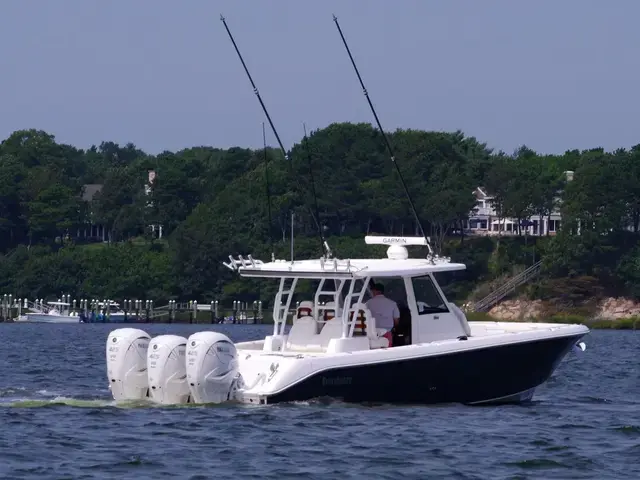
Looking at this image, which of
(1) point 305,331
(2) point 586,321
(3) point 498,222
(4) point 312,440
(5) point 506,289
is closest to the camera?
(4) point 312,440

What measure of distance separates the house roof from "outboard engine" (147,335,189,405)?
383 ft

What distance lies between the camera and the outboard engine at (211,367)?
74.1 ft

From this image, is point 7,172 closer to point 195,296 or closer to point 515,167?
point 195,296

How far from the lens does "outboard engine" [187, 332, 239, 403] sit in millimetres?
22578

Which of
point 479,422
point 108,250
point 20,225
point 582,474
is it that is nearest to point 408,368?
point 479,422

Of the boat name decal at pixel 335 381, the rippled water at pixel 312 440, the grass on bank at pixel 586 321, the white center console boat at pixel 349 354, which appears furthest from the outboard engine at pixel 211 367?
the grass on bank at pixel 586 321

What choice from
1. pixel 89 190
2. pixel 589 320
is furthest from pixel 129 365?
pixel 89 190

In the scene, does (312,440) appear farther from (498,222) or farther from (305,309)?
(498,222)

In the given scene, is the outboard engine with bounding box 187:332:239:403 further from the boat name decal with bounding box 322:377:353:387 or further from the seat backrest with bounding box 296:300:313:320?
the seat backrest with bounding box 296:300:313:320

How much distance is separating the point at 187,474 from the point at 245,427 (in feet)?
10.3

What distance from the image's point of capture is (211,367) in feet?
74.2

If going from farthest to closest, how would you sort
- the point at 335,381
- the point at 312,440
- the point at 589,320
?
the point at 589,320
the point at 335,381
the point at 312,440

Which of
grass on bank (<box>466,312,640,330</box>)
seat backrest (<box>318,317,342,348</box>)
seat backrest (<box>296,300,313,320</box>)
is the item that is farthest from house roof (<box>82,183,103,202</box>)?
seat backrest (<box>318,317,342,348</box>)

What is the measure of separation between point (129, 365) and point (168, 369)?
87 cm
